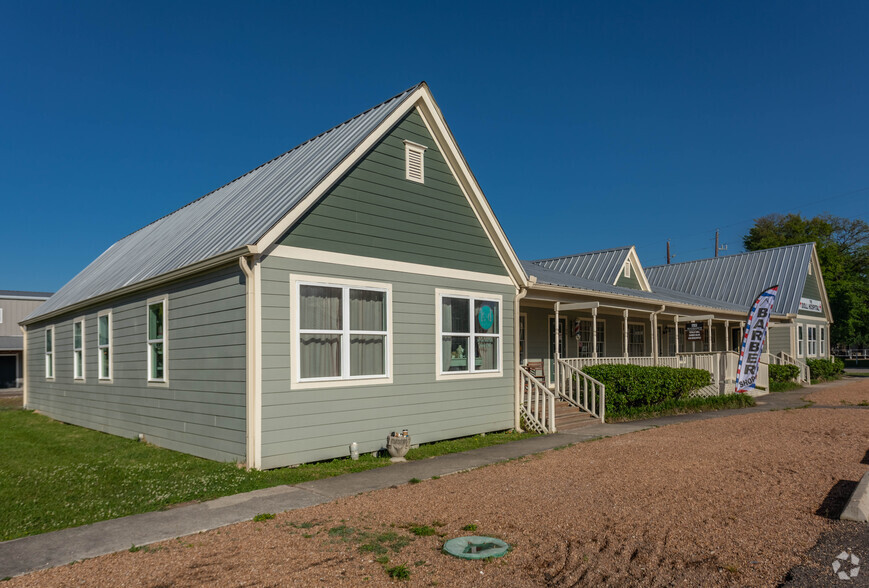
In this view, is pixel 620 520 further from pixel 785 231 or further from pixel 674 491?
pixel 785 231

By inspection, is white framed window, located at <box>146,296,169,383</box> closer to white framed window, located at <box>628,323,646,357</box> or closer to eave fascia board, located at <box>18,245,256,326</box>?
eave fascia board, located at <box>18,245,256,326</box>

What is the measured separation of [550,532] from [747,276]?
3387cm

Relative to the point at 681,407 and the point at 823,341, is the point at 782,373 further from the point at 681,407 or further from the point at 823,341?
the point at 681,407


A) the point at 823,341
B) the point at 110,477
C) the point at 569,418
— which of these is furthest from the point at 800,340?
the point at 110,477

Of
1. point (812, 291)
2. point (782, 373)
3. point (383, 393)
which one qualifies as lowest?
point (782, 373)

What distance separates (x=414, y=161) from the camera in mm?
12281

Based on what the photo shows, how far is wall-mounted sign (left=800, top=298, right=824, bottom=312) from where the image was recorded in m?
34.2

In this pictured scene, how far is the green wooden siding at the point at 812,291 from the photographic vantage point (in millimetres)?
35062

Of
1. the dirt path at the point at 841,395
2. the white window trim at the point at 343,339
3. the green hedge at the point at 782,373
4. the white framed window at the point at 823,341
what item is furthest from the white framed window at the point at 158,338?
the white framed window at the point at 823,341

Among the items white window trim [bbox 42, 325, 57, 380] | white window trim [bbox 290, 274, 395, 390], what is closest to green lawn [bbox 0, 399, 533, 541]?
white window trim [bbox 290, 274, 395, 390]

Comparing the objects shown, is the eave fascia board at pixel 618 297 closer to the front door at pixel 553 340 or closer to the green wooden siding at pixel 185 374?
the front door at pixel 553 340

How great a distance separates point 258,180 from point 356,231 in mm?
4318

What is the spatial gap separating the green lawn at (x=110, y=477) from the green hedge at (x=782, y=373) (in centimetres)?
2014

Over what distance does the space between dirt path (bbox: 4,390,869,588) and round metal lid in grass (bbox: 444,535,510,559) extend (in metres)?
0.11
